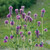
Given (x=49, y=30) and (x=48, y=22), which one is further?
(x=48, y=22)

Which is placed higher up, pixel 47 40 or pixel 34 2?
pixel 34 2

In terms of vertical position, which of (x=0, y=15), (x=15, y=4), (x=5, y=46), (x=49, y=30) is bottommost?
(x=5, y=46)

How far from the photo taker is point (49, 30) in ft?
22.2

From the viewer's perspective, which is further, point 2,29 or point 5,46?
point 2,29

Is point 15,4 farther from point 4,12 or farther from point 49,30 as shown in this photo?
point 49,30

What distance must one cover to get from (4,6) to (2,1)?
1.28ft

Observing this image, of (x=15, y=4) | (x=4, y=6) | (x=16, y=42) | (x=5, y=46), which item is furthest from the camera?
(x=15, y=4)

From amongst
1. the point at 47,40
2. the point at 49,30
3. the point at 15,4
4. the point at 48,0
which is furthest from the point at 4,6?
the point at 48,0

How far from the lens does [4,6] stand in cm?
874

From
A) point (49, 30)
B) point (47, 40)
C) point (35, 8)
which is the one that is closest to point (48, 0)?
point (35, 8)

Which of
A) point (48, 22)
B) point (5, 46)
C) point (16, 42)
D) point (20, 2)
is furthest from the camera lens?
point (20, 2)

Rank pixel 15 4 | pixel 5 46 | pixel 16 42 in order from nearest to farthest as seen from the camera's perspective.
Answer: pixel 16 42
pixel 5 46
pixel 15 4

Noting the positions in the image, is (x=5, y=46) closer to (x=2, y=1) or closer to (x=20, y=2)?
(x=2, y=1)

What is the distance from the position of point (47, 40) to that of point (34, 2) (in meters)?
6.81
